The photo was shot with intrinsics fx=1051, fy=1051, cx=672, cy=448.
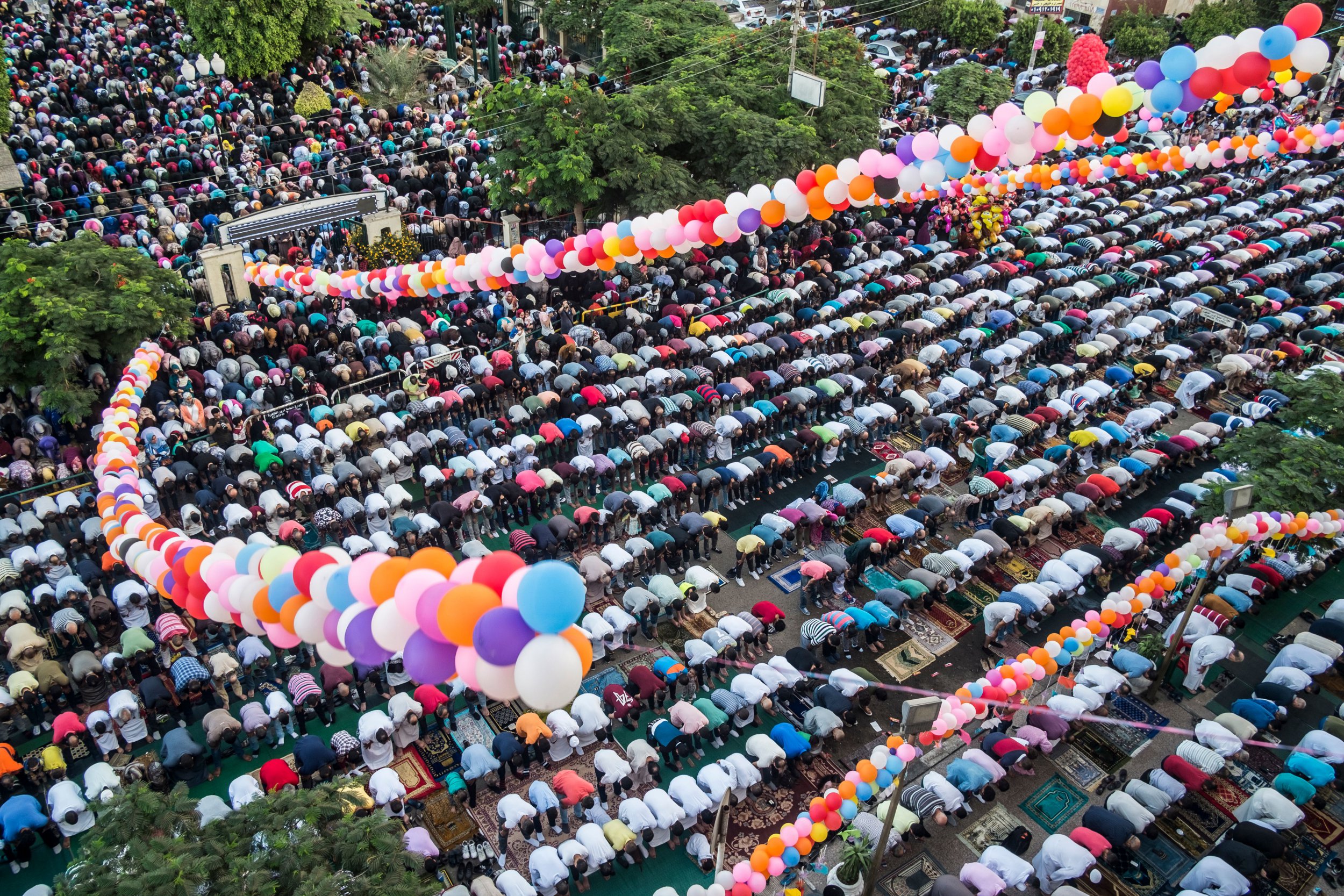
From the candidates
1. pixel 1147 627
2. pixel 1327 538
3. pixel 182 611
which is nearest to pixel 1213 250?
pixel 1327 538

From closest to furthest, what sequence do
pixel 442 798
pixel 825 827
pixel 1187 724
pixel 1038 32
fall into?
pixel 825 827 → pixel 442 798 → pixel 1187 724 → pixel 1038 32

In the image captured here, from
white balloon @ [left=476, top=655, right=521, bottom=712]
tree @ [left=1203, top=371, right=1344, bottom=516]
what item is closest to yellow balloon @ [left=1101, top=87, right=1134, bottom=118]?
tree @ [left=1203, top=371, right=1344, bottom=516]

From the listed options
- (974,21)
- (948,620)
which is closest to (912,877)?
(948,620)

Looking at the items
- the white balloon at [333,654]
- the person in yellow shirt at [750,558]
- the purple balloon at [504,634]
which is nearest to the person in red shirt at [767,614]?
the person in yellow shirt at [750,558]

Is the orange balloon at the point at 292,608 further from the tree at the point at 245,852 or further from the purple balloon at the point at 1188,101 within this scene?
the purple balloon at the point at 1188,101

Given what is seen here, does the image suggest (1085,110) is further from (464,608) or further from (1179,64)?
(464,608)

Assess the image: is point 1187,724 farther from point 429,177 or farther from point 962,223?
point 429,177
